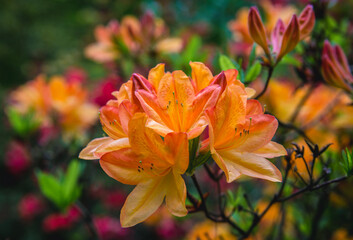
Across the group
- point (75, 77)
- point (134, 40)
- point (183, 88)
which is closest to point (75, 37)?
point (75, 77)

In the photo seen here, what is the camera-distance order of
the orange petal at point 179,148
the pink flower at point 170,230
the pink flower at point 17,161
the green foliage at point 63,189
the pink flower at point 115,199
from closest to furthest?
the orange petal at point 179,148
the green foliage at point 63,189
the pink flower at point 170,230
the pink flower at point 115,199
the pink flower at point 17,161

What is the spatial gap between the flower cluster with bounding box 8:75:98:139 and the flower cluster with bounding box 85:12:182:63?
28 cm

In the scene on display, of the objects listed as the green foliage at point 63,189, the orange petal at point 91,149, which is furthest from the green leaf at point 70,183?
the orange petal at point 91,149

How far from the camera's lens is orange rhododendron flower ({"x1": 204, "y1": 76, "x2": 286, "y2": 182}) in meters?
0.57

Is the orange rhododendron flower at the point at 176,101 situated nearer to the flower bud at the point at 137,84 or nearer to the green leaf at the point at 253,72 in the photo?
the flower bud at the point at 137,84

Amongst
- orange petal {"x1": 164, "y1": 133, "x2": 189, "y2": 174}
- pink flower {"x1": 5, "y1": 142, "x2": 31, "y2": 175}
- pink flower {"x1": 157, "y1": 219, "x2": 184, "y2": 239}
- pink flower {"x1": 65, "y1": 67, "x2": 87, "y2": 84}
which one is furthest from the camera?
pink flower {"x1": 5, "y1": 142, "x2": 31, "y2": 175}

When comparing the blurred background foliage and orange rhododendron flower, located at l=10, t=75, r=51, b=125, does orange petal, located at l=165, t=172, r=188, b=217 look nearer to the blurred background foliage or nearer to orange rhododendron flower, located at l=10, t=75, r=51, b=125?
the blurred background foliage

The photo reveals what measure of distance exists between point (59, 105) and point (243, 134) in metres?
1.23

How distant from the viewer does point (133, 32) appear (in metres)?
1.39

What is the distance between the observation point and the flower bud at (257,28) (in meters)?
0.75

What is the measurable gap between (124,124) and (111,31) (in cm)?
98

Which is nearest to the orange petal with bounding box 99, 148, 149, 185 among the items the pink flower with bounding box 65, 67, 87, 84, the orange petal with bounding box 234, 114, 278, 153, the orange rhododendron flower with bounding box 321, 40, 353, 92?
the orange petal with bounding box 234, 114, 278, 153

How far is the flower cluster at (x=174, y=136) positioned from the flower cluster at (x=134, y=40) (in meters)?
0.80

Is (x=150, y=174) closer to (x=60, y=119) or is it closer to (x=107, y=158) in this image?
(x=107, y=158)
